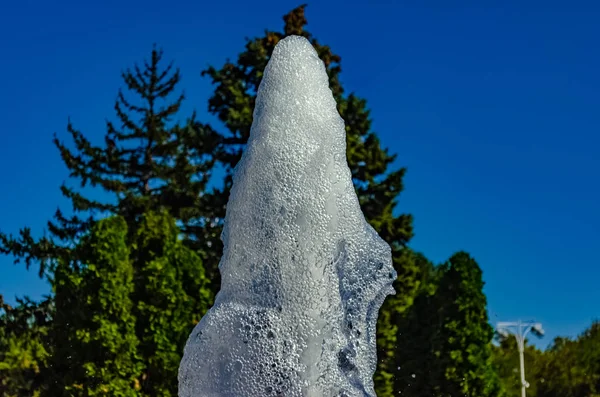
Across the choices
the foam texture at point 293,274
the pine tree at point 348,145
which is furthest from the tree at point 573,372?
the foam texture at point 293,274

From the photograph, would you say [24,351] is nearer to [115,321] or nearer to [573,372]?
[115,321]

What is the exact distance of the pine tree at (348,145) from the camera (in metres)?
22.0

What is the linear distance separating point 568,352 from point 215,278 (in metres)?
18.6

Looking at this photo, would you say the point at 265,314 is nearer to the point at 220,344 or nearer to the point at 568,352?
the point at 220,344

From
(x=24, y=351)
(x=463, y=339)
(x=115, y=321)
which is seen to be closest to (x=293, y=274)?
(x=115, y=321)

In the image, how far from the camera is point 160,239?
15914mm

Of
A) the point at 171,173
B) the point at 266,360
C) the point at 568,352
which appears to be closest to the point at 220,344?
the point at 266,360

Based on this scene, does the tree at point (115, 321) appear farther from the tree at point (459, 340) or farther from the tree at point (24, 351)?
the tree at point (459, 340)

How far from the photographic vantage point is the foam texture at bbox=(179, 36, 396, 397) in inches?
235

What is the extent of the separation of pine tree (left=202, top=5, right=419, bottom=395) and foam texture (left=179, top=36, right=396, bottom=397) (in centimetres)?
1449

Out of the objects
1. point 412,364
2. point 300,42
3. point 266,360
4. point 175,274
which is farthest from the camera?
point 412,364

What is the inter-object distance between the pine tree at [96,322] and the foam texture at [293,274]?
28.2ft

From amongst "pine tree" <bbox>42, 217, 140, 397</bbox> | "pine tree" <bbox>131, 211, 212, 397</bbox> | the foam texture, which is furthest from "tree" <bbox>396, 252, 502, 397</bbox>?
the foam texture

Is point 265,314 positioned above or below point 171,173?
below
